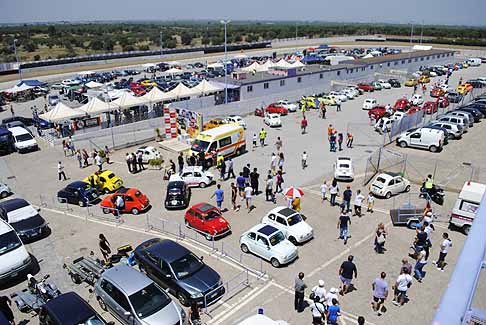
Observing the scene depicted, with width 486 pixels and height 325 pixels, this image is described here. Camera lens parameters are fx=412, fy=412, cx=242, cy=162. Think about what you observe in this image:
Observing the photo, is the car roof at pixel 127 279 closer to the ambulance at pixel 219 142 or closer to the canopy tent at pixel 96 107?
the ambulance at pixel 219 142

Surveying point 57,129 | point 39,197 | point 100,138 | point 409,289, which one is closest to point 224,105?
point 100,138

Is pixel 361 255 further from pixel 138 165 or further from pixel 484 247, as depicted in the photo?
pixel 138 165

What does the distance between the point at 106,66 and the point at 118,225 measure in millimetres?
66596

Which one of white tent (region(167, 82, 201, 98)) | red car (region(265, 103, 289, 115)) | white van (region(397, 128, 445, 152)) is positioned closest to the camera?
white van (region(397, 128, 445, 152))

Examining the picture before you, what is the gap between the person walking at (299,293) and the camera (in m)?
12.7

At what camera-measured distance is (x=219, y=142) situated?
27656 millimetres

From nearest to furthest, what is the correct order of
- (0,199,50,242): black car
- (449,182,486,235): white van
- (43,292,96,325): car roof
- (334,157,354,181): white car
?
(43,292,96,325): car roof
(449,182,486,235): white van
(0,199,50,242): black car
(334,157,354,181): white car

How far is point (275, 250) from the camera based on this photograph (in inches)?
615

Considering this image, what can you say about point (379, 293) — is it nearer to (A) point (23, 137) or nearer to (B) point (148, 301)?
(B) point (148, 301)

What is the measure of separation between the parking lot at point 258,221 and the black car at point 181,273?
23.1 inches

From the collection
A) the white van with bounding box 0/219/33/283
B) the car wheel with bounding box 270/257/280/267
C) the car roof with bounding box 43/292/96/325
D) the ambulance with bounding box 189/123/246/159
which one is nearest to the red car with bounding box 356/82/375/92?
the ambulance with bounding box 189/123/246/159

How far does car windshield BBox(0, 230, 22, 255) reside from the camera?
15.4 meters

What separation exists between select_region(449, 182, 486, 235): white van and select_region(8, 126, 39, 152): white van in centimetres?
2957

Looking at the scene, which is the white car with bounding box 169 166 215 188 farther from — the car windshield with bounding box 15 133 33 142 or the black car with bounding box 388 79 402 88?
the black car with bounding box 388 79 402 88
